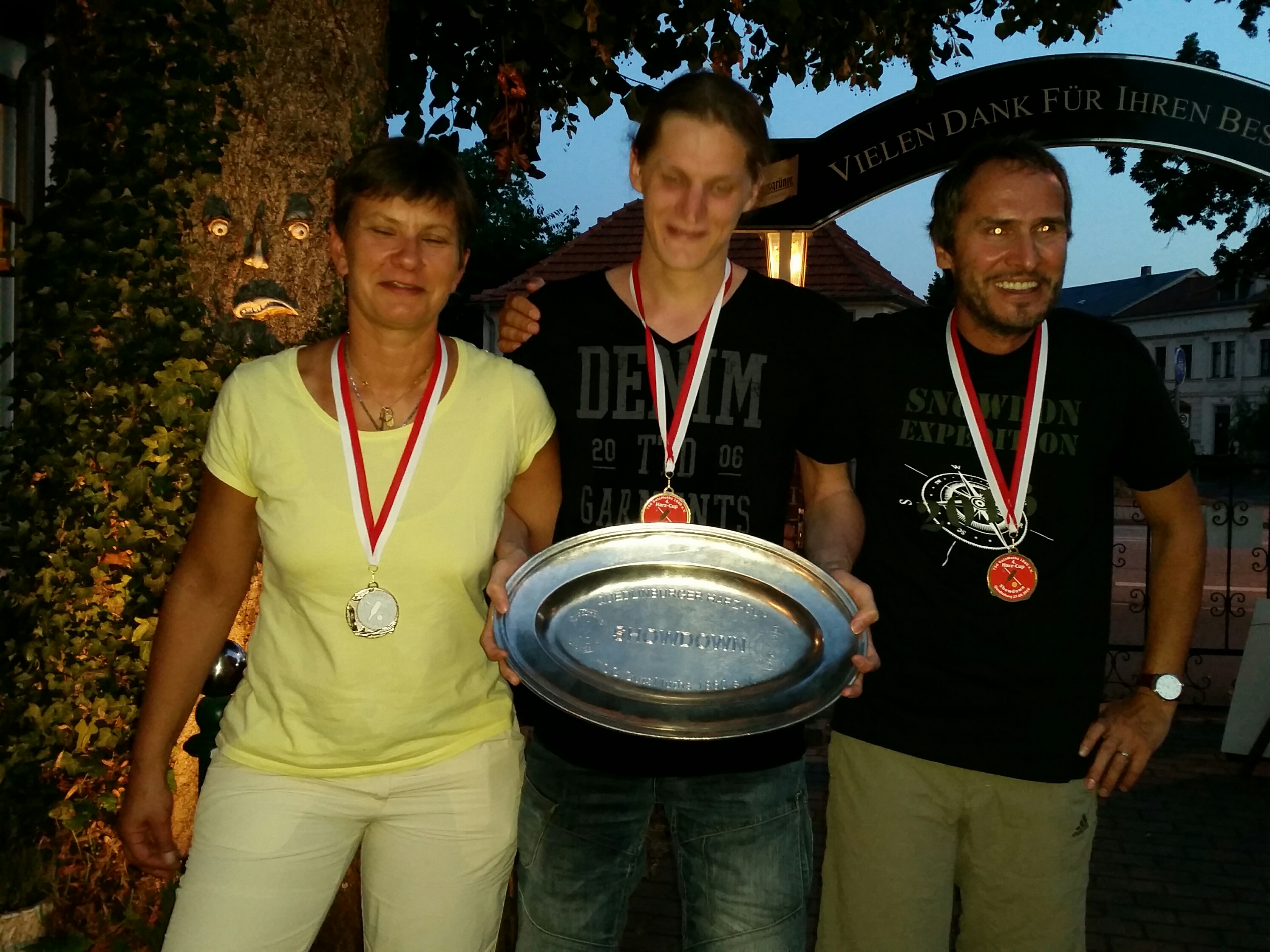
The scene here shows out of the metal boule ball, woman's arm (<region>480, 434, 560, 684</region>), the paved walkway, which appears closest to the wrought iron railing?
the paved walkway

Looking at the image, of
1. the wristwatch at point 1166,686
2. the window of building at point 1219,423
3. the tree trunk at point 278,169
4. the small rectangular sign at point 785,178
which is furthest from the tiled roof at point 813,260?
the window of building at point 1219,423

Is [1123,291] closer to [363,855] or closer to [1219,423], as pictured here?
[1219,423]

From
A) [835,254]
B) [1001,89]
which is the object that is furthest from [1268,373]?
[1001,89]

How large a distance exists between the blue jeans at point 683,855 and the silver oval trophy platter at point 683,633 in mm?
188

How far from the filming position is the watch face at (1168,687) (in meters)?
2.56

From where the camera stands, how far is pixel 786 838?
223cm

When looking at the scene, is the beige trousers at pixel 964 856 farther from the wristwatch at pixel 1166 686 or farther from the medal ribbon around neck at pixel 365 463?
the medal ribbon around neck at pixel 365 463

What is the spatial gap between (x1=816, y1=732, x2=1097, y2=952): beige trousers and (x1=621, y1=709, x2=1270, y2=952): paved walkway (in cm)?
146

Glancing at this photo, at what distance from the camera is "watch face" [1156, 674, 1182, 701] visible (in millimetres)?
2564

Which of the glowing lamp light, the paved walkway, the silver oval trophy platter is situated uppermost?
the glowing lamp light

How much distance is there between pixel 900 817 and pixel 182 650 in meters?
1.57

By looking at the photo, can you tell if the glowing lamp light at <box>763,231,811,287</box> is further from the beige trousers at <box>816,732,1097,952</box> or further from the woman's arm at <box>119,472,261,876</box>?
the woman's arm at <box>119,472,261,876</box>

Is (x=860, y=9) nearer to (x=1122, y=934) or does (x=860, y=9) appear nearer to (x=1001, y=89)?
(x=1001, y=89)

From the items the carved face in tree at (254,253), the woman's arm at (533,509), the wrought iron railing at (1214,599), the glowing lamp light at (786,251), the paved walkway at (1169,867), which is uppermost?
the glowing lamp light at (786,251)
